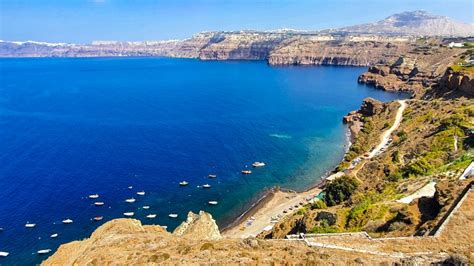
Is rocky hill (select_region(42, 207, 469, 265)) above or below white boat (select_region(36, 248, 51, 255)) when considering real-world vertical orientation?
above

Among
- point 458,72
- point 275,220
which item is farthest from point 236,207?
point 458,72

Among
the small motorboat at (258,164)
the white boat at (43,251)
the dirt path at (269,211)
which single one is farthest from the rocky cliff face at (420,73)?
the white boat at (43,251)

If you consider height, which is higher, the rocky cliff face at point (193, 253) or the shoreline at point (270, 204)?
the rocky cliff face at point (193, 253)

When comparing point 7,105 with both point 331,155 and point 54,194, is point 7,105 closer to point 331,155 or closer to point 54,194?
point 54,194

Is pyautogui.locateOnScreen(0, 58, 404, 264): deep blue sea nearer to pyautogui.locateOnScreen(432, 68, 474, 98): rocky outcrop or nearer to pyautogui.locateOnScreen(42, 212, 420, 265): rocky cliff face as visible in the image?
pyautogui.locateOnScreen(432, 68, 474, 98): rocky outcrop

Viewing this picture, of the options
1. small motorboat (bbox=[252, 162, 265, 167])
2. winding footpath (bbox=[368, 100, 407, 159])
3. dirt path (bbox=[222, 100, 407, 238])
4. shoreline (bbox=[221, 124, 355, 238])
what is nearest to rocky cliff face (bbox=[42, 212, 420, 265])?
dirt path (bbox=[222, 100, 407, 238])

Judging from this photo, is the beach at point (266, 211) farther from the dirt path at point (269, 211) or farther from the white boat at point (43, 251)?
the white boat at point (43, 251)
